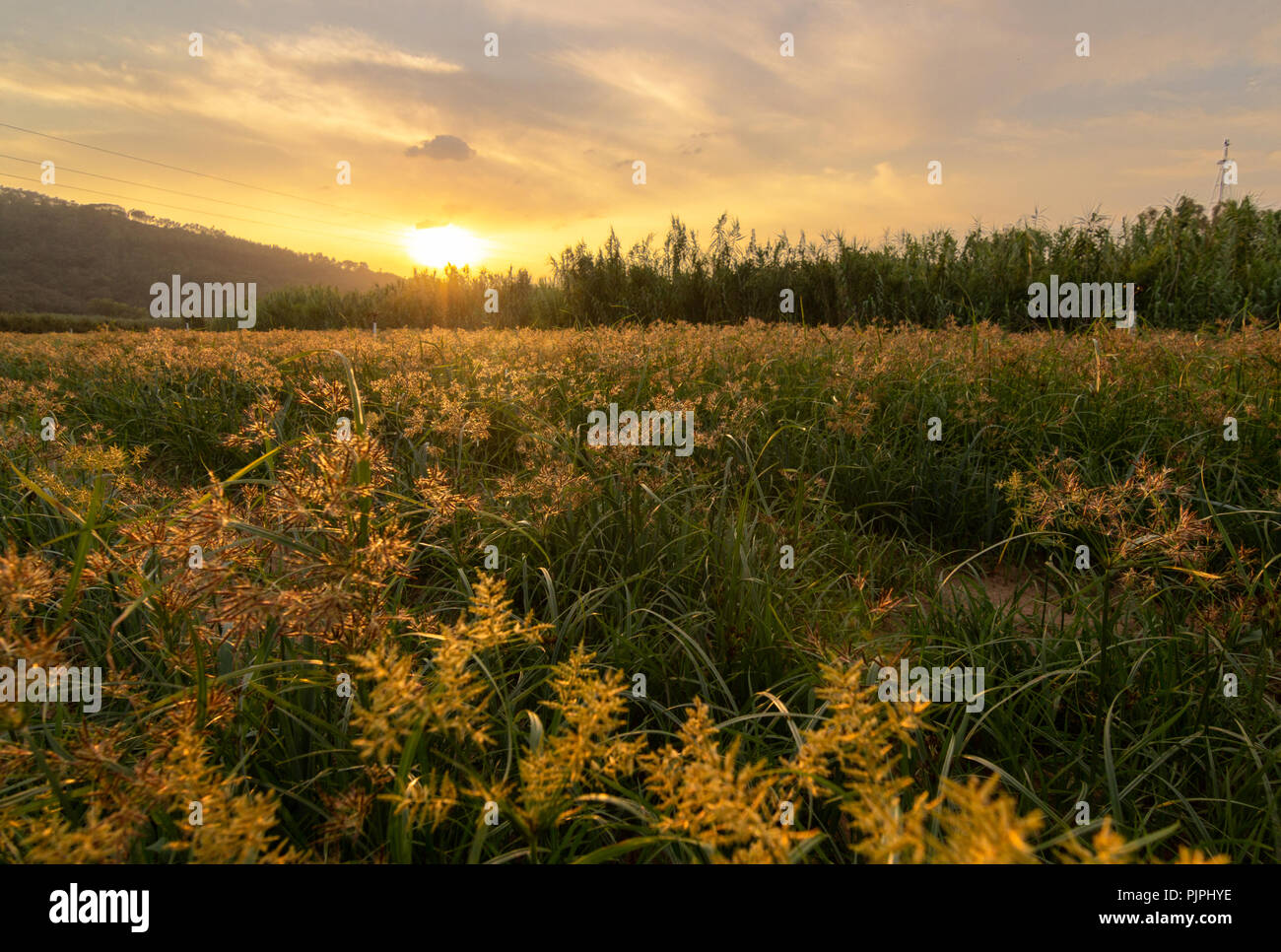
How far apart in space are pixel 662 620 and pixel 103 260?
10098cm

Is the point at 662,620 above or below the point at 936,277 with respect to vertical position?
below

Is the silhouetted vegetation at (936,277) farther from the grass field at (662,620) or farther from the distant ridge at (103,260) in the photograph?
the distant ridge at (103,260)

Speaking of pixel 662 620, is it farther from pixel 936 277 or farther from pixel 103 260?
pixel 103 260

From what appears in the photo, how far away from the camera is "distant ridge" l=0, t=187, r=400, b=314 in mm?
68000

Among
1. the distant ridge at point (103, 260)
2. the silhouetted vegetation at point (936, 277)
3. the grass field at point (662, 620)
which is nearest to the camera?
the grass field at point (662, 620)

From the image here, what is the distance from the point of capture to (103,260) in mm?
74812

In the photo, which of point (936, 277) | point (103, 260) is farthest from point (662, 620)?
point (103, 260)

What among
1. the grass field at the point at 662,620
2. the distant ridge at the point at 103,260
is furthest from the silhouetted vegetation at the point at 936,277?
the distant ridge at the point at 103,260

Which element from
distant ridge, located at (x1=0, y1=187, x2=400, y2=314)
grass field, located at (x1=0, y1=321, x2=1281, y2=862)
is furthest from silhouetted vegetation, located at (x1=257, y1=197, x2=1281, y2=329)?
distant ridge, located at (x1=0, y1=187, x2=400, y2=314)

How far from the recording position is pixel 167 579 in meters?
1.30

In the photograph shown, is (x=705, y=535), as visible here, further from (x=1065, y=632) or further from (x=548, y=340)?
(x=548, y=340)

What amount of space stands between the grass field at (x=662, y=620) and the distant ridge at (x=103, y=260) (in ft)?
213

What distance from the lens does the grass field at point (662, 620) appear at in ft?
3.02
